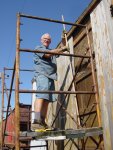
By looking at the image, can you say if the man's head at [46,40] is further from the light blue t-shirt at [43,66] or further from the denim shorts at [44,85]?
the denim shorts at [44,85]

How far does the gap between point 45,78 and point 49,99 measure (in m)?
0.45

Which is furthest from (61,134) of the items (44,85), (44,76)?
(44,76)

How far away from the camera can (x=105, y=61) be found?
4.39m

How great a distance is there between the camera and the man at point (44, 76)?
5047 millimetres

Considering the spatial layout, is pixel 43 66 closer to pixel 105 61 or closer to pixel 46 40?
pixel 46 40

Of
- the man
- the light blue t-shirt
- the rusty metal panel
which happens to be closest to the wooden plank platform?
the rusty metal panel

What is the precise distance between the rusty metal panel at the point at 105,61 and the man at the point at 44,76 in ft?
3.44

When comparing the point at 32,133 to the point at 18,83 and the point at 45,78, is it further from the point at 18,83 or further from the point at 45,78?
the point at 45,78

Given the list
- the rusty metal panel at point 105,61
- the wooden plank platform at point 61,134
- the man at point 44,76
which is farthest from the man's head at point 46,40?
the wooden plank platform at point 61,134

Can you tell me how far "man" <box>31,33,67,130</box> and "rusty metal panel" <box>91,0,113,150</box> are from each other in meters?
1.05

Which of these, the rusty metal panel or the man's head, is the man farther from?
the rusty metal panel

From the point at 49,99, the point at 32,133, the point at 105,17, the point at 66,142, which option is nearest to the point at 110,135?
the point at 32,133

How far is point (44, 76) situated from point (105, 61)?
1.48m

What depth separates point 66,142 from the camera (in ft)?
20.8
